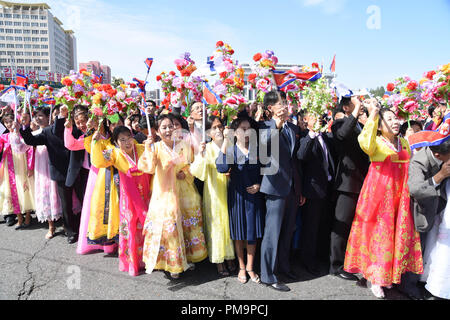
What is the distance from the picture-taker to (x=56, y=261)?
3.69 metres

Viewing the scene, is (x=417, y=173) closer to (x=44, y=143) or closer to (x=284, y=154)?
(x=284, y=154)

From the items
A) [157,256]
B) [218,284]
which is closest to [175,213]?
[157,256]

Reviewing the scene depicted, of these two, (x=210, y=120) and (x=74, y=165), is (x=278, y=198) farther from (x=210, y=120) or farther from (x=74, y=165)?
(x=74, y=165)

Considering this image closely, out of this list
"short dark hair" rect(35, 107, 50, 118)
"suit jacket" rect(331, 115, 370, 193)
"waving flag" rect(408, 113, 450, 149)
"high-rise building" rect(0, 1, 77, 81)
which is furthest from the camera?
"high-rise building" rect(0, 1, 77, 81)

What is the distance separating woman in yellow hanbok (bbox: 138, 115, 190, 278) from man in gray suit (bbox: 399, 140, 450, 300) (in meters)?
2.39

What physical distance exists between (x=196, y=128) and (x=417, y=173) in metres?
2.61

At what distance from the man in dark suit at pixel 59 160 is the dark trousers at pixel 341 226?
374cm

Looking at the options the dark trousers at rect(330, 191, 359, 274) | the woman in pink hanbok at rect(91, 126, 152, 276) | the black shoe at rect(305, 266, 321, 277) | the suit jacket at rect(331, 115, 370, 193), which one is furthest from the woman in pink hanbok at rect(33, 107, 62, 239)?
the suit jacket at rect(331, 115, 370, 193)

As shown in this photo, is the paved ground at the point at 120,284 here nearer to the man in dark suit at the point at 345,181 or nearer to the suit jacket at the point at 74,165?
the man in dark suit at the point at 345,181

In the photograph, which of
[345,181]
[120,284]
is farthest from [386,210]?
[120,284]

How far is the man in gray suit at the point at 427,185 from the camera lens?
2.66 meters

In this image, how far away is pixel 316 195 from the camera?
3.33 meters

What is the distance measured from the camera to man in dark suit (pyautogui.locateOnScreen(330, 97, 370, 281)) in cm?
316

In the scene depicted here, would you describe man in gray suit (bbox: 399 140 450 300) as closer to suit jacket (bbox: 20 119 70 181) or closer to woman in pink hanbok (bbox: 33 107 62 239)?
suit jacket (bbox: 20 119 70 181)
